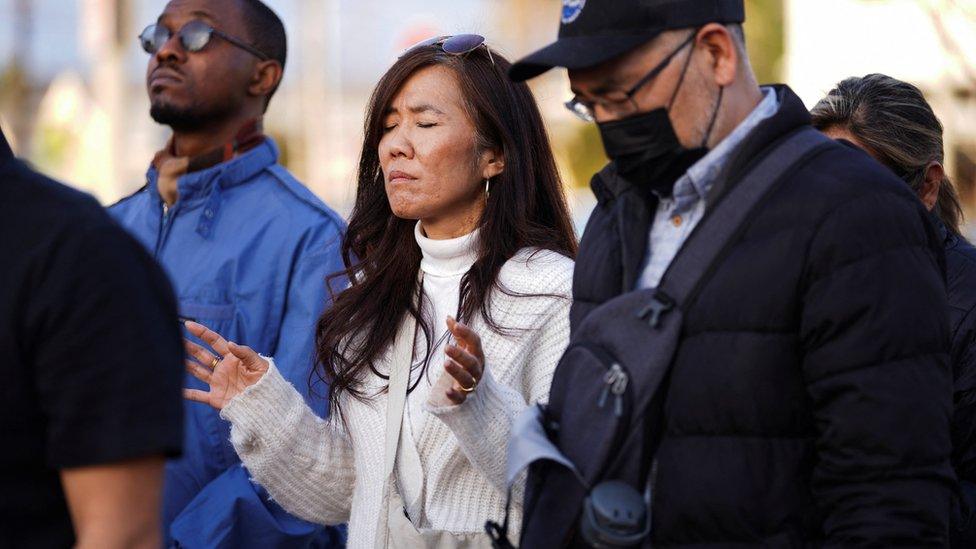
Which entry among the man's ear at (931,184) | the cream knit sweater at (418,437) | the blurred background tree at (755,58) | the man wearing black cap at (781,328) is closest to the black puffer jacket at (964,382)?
the man's ear at (931,184)

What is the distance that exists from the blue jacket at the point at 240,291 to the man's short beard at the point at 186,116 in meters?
0.21

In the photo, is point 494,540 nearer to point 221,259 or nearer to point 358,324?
point 358,324

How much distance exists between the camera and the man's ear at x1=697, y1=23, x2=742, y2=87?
2.41 metres

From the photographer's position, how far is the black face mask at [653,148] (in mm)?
2422

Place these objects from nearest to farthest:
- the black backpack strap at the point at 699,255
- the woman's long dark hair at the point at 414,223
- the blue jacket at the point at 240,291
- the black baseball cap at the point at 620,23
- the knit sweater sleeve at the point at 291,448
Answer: the black backpack strap at the point at 699,255
the black baseball cap at the point at 620,23
the knit sweater sleeve at the point at 291,448
the woman's long dark hair at the point at 414,223
the blue jacket at the point at 240,291

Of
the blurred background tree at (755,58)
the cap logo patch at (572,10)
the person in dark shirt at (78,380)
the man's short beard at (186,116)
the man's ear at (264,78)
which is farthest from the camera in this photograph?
the blurred background tree at (755,58)

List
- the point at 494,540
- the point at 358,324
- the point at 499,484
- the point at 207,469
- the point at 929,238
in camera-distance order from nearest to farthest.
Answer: the point at 929,238 → the point at 494,540 → the point at 499,484 → the point at 358,324 → the point at 207,469

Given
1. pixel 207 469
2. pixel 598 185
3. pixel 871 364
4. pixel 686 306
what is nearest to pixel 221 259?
pixel 207 469

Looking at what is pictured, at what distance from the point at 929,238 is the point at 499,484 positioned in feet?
3.96

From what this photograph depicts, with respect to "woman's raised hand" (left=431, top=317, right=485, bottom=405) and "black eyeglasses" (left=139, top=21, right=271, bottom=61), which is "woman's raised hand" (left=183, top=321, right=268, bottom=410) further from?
"black eyeglasses" (left=139, top=21, right=271, bottom=61)

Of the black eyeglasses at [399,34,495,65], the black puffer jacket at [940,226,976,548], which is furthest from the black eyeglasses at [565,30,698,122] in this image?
the black puffer jacket at [940,226,976,548]

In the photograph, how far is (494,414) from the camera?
2986 millimetres

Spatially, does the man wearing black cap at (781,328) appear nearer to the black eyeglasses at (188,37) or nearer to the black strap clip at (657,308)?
the black strap clip at (657,308)

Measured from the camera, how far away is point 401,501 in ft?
10.5
